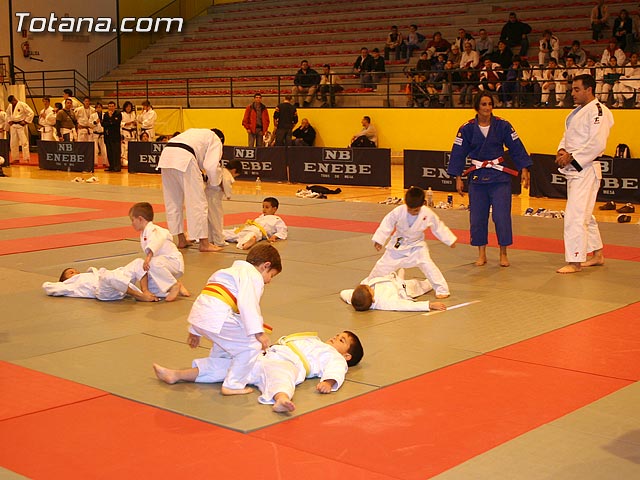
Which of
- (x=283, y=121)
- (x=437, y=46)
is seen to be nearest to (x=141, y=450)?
(x=283, y=121)

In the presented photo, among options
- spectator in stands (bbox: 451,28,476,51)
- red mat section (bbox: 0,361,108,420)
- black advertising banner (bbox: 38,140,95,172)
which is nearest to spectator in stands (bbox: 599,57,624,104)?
spectator in stands (bbox: 451,28,476,51)

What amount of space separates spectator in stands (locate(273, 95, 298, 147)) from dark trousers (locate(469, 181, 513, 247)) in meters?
13.6

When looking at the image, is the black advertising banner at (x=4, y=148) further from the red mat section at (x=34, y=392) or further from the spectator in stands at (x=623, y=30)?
the red mat section at (x=34, y=392)

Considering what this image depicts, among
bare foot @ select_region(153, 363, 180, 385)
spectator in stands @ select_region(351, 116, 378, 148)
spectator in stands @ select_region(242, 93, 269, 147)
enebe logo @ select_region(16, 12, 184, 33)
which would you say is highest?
enebe logo @ select_region(16, 12, 184, 33)

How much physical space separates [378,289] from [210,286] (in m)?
2.86

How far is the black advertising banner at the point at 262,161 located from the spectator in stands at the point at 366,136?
244 centimetres

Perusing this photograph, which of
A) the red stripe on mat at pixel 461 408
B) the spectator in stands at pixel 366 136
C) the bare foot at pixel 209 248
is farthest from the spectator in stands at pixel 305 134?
the red stripe on mat at pixel 461 408

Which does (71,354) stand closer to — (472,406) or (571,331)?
(472,406)

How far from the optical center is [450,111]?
2164 centimetres

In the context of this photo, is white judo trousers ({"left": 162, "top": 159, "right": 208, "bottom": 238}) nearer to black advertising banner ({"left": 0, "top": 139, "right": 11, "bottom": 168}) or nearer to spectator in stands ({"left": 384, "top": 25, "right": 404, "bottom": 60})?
black advertising banner ({"left": 0, "top": 139, "right": 11, "bottom": 168})

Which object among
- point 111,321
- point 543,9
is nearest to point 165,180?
point 111,321

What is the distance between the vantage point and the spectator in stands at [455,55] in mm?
23109

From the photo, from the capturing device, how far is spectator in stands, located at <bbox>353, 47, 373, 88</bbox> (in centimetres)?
2418

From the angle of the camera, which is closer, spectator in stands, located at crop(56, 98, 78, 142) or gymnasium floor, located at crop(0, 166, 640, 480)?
gymnasium floor, located at crop(0, 166, 640, 480)
